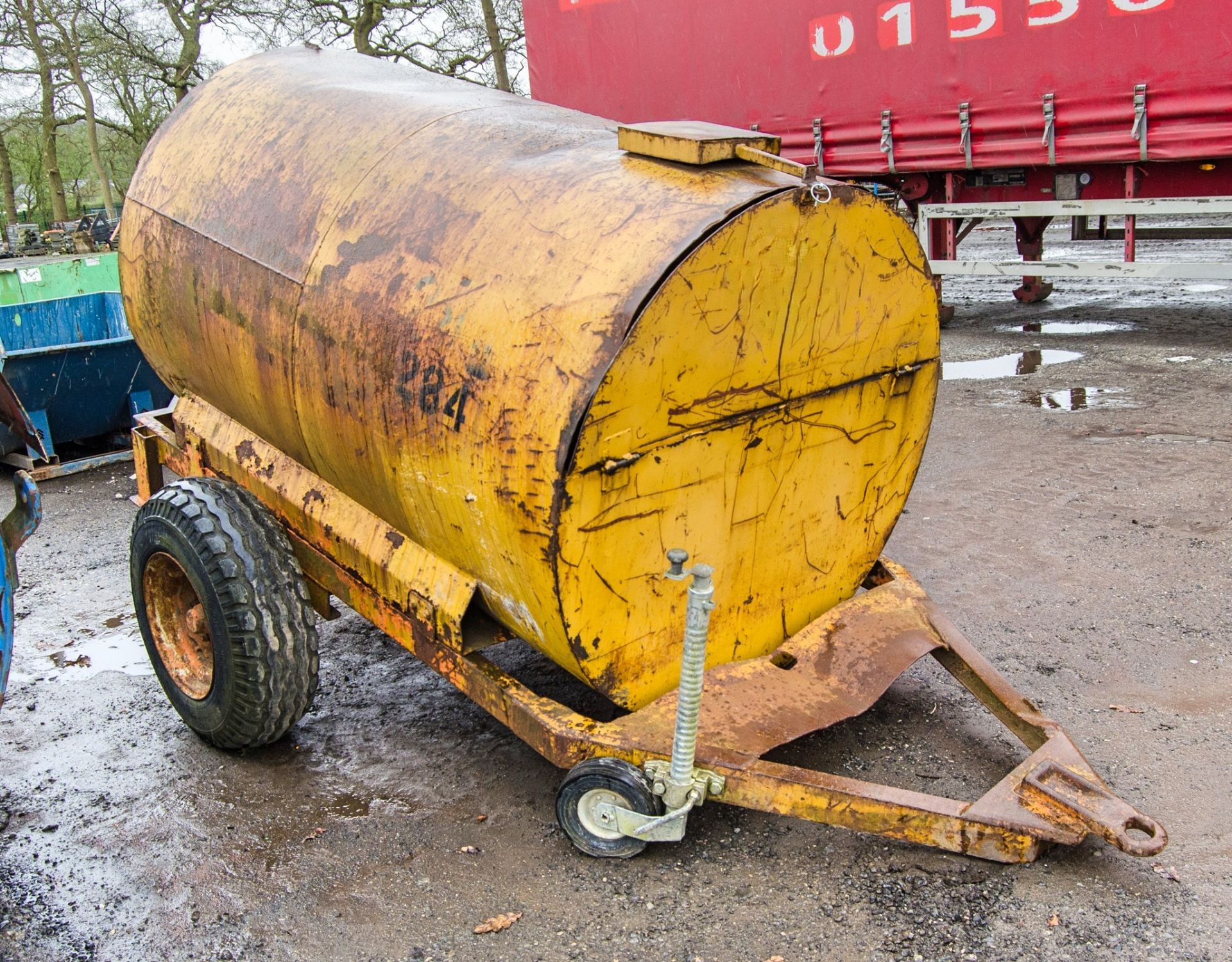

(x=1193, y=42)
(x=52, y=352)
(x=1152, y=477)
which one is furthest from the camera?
(x=1193, y=42)

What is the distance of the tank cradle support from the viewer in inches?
108

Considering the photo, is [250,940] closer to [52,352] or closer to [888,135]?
[52,352]

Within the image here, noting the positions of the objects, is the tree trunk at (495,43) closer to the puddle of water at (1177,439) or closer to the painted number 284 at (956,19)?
the painted number 284 at (956,19)

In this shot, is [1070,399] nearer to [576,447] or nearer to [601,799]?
[601,799]

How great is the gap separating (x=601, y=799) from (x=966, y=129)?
8240 mm

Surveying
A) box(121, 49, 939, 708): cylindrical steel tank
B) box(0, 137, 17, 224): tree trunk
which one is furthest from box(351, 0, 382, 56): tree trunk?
box(121, 49, 939, 708): cylindrical steel tank

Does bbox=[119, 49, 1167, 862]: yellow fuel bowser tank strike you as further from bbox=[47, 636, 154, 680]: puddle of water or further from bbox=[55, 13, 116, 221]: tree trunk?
bbox=[55, 13, 116, 221]: tree trunk

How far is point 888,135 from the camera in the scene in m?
10.0

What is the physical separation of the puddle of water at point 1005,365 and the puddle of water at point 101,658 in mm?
6294

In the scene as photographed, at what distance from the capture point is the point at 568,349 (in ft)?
8.56

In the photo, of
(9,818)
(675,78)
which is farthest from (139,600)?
(675,78)

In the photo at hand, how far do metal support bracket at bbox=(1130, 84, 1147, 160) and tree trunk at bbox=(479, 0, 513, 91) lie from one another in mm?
11558

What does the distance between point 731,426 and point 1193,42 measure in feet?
23.5

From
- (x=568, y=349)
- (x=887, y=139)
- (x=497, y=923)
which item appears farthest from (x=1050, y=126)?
(x=497, y=923)
